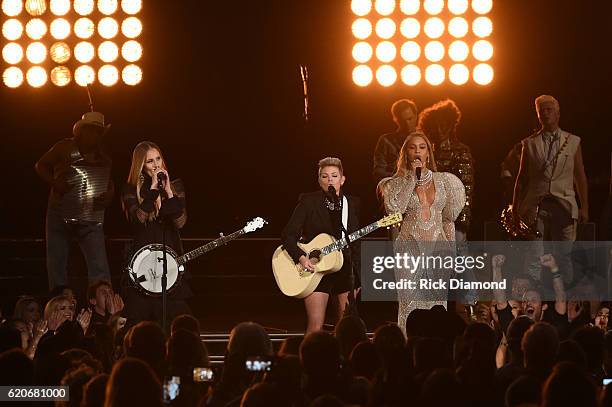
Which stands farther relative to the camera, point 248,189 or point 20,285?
point 248,189

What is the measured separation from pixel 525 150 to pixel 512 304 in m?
1.88

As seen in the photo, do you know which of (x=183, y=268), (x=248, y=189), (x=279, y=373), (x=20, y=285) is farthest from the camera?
(x=248, y=189)

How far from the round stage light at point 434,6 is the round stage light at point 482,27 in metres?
0.38

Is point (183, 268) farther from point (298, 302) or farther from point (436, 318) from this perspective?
point (298, 302)

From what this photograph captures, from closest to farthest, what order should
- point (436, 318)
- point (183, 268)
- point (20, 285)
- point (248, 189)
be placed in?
point (436, 318) < point (183, 268) < point (20, 285) < point (248, 189)

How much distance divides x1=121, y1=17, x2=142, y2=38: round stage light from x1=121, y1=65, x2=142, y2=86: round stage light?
0.34m

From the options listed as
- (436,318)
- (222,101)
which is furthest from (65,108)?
(436,318)

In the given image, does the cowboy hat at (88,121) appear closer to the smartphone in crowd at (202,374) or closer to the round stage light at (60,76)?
the round stage light at (60,76)

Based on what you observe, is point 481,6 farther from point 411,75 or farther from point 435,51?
point 411,75

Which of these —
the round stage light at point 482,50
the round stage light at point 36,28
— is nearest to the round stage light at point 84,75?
the round stage light at point 36,28

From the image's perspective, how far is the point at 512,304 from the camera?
9758 millimetres

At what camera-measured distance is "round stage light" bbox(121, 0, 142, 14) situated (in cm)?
1328

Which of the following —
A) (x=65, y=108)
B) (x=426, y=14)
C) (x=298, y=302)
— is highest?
(x=426, y=14)

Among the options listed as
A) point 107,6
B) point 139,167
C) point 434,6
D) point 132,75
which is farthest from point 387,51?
point 139,167
